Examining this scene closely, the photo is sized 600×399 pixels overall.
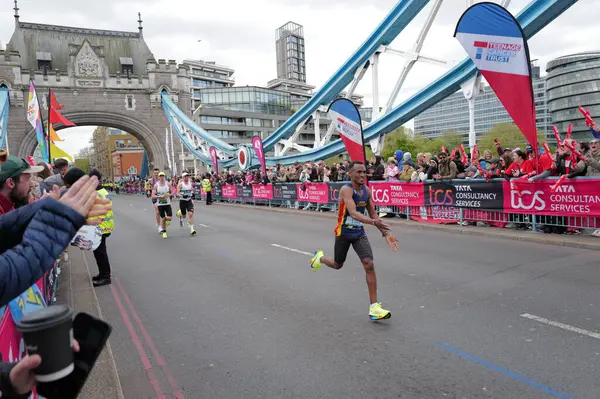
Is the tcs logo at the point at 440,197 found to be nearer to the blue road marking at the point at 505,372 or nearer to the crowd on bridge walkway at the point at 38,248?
the blue road marking at the point at 505,372

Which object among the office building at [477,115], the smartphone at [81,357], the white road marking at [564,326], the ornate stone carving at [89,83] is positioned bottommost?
the white road marking at [564,326]

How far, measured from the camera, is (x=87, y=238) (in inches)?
238

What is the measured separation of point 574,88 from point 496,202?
117671mm

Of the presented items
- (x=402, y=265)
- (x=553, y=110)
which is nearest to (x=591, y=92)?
(x=553, y=110)

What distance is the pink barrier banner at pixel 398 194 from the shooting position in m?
12.6

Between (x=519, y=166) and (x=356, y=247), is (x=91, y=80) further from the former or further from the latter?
(x=356, y=247)

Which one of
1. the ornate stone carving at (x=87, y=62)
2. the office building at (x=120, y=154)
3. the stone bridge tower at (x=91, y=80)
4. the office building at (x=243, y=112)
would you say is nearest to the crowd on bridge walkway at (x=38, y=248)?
the stone bridge tower at (x=91, y=80)

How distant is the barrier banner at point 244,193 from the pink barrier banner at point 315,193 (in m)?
5.82

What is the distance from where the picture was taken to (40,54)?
171 ft

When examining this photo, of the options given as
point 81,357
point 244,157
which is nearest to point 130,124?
point 244,157

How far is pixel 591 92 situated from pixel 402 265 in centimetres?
12086

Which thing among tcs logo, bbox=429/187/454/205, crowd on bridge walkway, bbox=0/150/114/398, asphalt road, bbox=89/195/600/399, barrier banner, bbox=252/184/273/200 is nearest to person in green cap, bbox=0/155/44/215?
crowd on bridge walkway, bbox=0/150/114/398

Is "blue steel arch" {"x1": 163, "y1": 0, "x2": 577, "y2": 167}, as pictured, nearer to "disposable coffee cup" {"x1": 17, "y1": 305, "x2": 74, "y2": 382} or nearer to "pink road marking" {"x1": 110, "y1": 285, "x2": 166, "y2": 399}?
"pink road marking" {"x1": 110, "y1": 285, "x2": 166, "y2": 399}

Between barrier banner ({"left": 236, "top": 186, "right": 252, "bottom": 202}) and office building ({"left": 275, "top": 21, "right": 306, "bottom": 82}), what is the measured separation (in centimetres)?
14146
